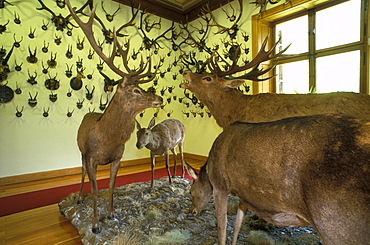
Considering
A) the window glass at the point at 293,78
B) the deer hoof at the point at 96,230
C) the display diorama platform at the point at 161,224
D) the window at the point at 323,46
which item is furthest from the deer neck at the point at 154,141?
the window glass at the point at 293,78

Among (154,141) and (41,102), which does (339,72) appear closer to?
(154,141)

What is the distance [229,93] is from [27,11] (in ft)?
16.1

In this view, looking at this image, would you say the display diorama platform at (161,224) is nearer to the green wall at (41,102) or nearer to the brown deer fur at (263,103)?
the brown deer fur at (263,103)

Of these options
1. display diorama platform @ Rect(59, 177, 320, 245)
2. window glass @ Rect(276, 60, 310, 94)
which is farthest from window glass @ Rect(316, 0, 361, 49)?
display diorama platform @ Rect(59, 177, 320, 245)

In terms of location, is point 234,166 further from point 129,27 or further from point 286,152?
point 129,27

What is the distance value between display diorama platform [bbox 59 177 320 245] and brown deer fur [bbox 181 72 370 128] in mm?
1205

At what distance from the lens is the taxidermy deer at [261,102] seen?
6.10ft

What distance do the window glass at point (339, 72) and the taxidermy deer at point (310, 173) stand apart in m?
4.13

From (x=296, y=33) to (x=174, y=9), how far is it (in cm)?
392

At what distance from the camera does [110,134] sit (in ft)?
8.54

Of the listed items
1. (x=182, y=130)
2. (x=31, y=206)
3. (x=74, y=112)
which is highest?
(x=74, y=112)

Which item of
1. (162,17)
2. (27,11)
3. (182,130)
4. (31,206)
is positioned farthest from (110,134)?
(162,17)

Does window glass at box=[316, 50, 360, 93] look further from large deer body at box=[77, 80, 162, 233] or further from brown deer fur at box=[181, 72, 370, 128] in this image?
large deer body at box=[77, 80, 162, 233]

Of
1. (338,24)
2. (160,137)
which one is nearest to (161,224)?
(160,137)
